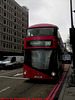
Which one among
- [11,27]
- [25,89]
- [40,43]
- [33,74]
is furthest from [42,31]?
Result: [11,27]

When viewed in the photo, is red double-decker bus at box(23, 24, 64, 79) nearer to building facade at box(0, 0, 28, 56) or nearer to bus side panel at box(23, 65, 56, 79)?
bus side panel at box(23, 65, 56, 79)

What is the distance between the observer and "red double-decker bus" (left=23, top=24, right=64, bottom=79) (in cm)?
1039

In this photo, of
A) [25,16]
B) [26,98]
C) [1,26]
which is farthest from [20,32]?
[26,98]

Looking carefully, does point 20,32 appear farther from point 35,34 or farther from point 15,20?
point 35,34

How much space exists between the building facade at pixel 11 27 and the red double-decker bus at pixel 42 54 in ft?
145

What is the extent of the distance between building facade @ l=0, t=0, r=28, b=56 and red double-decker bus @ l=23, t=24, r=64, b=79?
44.3 meters

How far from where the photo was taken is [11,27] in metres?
Answer: 62.0

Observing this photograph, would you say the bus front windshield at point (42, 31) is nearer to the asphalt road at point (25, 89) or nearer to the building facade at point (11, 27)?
the asphalt road at point (25, 89)

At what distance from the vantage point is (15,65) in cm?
2666

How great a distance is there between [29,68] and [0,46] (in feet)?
Result: 144

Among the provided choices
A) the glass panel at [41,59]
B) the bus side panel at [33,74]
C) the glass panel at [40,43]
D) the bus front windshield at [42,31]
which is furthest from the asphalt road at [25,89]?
the bus front windshield at [42,31]

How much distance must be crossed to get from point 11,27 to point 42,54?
53.7 metres

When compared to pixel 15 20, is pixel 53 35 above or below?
below

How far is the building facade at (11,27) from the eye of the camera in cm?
5522
